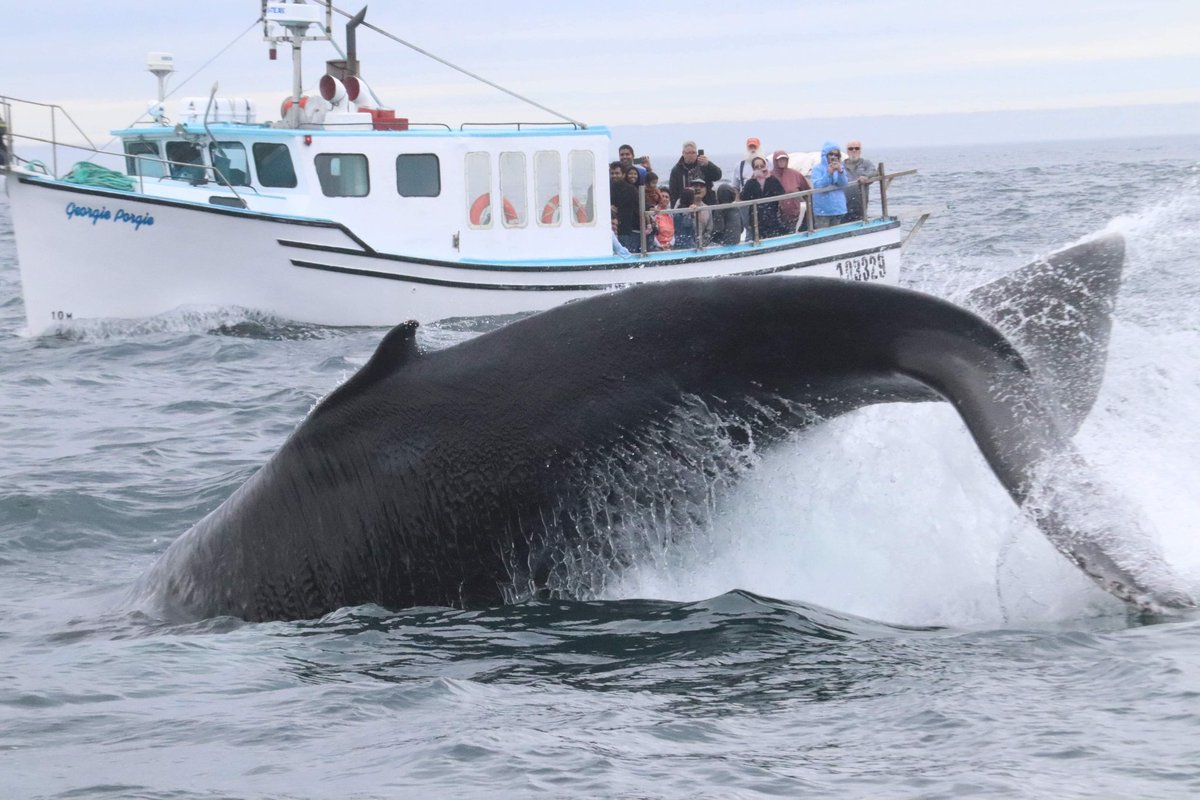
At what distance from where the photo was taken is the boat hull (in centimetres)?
1870

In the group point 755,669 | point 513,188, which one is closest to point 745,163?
point 513,188

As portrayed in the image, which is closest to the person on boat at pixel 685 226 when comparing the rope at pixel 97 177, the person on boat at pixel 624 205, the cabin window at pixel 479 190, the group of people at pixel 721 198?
the group of people at pixel 721 198

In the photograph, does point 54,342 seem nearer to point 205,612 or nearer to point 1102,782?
point 205,612

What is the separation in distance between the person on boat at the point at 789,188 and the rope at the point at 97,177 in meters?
8.77

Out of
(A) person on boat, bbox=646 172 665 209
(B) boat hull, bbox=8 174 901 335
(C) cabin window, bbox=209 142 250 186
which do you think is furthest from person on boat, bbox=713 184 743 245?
(C) cabin window, bbox=209 142 250 186

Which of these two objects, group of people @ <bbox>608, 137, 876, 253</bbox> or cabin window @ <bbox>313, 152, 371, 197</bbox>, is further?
group of people @ <bbox>608, 137, 876, 253</bbox>

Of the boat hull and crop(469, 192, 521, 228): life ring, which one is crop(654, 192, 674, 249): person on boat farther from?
crop(469, 192, 521, 228): life ring

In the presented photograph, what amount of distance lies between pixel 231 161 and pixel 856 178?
29.5 feet

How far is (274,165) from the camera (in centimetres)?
1988

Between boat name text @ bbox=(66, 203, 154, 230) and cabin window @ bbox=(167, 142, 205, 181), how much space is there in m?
1.99

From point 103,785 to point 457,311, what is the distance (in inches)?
613

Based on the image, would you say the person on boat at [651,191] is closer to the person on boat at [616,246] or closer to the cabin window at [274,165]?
the person on boat at [616,246]

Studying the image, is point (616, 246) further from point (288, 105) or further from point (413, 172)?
point (288, 105)

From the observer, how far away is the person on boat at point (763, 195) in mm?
21000
